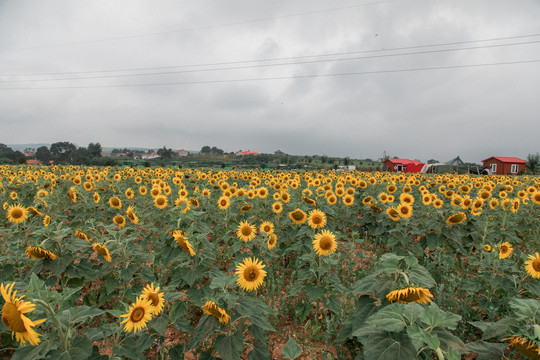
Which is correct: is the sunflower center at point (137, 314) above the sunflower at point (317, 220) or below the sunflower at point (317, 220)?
below

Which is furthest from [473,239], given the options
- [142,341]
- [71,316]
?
[71,316]

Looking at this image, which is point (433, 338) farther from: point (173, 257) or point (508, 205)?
point (508, 205)

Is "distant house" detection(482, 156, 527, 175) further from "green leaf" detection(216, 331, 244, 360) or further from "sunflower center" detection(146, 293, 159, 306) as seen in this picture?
"sunflower center" detection(146, 293, 159, 306)

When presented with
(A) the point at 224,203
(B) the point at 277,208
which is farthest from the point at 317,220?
(A) the point at 224,203

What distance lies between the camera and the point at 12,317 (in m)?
1.43

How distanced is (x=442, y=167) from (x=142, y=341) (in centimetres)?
4005

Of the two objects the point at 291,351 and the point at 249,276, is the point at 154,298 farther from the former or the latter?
the point at 291,351

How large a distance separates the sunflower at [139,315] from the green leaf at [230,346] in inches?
22.3

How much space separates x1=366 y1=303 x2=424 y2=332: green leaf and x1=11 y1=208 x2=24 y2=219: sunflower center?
5507mm

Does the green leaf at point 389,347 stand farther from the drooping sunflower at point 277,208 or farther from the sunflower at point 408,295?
the drooping sunflower at point 277,208

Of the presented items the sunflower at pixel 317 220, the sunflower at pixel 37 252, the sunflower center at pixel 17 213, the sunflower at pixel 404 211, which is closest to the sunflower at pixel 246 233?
the sunflower at pixel 317 220

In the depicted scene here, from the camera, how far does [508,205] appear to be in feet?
19.8

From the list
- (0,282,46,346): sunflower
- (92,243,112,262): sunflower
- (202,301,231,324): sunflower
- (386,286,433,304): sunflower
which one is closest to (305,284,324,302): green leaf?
(202,301,231,324): sunflower

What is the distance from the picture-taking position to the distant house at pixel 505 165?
49.4 metres
